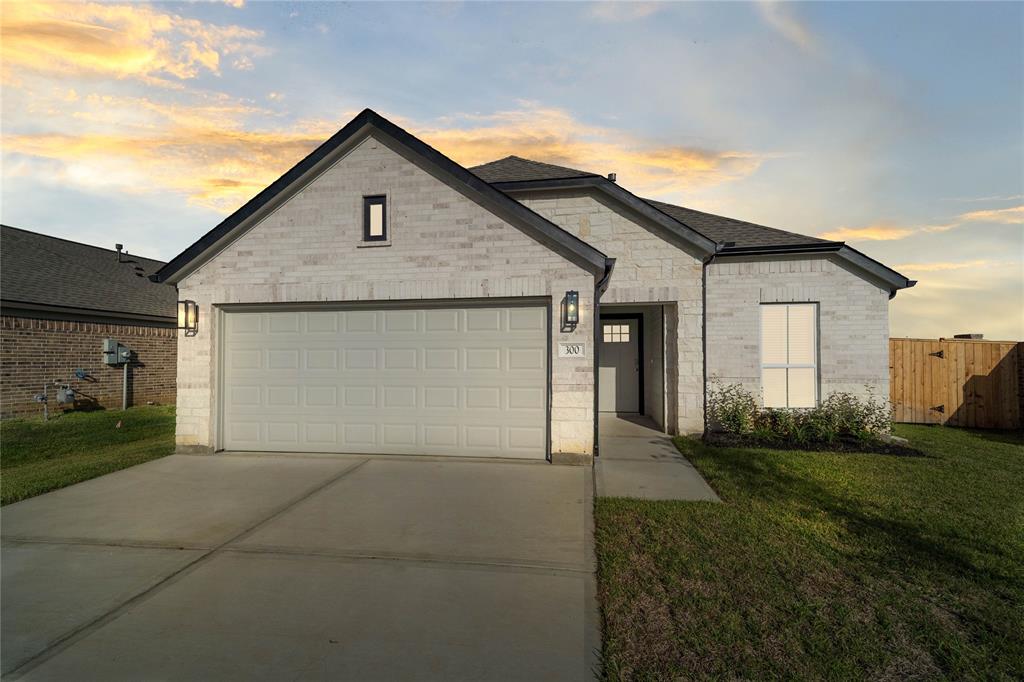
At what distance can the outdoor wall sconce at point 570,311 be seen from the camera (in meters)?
7.68

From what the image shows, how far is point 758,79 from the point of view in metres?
9.38

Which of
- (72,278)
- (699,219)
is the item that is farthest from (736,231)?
(72,278)

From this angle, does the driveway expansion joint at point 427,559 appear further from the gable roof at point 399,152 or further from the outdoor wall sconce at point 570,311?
the gable roof at point 399,152

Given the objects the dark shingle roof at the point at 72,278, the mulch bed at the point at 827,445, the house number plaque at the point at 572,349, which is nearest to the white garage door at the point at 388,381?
the house number plaque at the point at 572,349

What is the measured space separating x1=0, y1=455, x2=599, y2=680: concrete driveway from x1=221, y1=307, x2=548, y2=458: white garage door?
158 cm

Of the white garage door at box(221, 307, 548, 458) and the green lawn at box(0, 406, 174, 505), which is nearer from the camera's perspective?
the green lawn at box(0, 406, 174, 505)

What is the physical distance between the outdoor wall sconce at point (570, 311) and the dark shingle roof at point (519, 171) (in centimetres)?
421

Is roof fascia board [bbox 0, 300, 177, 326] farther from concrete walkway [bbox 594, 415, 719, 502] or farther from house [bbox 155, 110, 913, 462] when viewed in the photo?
concrete walkway [bbox 594, 415, 719, 502]

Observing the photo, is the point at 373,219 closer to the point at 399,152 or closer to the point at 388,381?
the point at 399,152

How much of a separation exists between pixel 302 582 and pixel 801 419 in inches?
373

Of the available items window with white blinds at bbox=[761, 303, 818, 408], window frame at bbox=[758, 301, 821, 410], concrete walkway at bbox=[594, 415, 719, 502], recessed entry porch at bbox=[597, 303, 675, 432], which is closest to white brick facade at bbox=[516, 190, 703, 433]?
concrete walkway at bbox=[594, 415, 719, 502]

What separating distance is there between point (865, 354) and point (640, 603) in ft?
30.5

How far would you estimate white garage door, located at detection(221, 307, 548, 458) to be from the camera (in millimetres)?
8070

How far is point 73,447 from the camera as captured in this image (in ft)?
32.0
